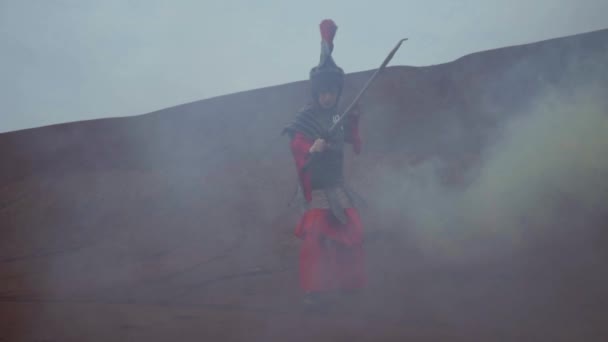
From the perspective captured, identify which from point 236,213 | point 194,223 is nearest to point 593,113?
point 236,213

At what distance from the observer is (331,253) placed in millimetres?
3949

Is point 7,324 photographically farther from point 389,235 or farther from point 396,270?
point 389,235

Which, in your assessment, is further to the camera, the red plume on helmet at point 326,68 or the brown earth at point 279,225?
the red plume on helmet at point 326,68

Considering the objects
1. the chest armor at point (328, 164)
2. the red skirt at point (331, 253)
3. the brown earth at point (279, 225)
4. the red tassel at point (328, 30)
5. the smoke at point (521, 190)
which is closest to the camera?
the brown earth at point (279, 225)

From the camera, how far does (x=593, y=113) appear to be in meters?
9.89

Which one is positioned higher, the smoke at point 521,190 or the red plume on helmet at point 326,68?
the red plume on helmet at point 326,68

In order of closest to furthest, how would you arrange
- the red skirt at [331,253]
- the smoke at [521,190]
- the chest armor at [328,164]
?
the red skirt at [331,253] → the chest armor at [328,164] → the smoke at [521,190]

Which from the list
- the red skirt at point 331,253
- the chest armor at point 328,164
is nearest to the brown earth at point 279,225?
the red skirt at point 331,253

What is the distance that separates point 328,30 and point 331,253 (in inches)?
81.0

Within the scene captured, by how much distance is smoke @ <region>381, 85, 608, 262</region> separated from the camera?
7020 millimetres

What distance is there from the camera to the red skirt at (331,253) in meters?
3.89

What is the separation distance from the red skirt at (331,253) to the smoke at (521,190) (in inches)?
93.0

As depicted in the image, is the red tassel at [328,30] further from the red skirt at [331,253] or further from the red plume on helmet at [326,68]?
the red skirt at [331,253]

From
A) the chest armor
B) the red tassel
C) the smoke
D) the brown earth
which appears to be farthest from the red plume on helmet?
the smoke
